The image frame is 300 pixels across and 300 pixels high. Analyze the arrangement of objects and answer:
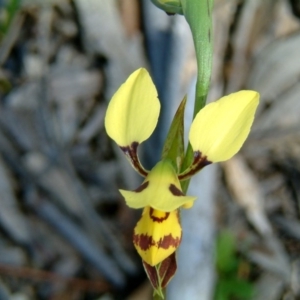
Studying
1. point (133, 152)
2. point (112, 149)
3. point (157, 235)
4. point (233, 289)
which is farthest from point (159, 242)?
point (112, 149)

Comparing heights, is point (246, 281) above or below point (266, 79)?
below

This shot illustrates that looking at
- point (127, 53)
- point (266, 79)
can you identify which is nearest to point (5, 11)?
point (127, 53)

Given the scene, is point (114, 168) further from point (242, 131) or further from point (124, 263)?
point (242, 131)

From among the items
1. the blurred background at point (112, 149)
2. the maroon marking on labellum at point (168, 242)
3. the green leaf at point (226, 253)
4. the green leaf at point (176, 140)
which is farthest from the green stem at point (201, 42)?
the green leaf at point (226, 253)

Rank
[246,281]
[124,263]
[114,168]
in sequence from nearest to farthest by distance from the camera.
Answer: [246,281] → [124,263] → [114,168]

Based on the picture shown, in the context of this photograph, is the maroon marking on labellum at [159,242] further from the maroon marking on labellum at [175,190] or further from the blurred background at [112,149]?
the blurred background at [112,149]

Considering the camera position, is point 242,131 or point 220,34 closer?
point 242,131

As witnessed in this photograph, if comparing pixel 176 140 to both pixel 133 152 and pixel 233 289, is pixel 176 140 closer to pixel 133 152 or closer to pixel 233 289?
pixel 133 152

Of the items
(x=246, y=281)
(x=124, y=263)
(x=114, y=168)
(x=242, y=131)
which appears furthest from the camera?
(x=114, y=168)
